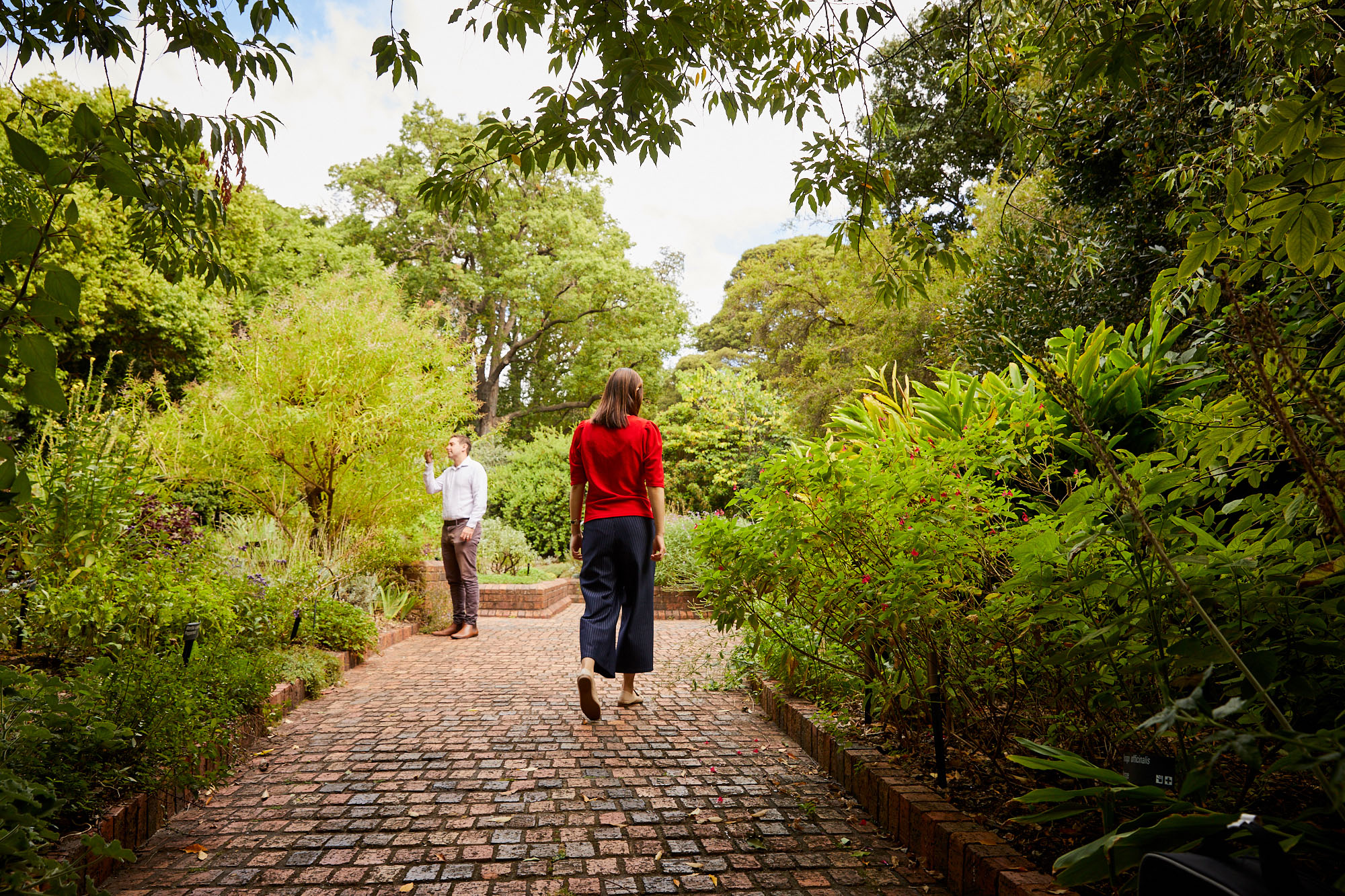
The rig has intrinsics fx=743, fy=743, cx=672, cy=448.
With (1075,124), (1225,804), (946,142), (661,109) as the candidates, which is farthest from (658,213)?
(1225,804)

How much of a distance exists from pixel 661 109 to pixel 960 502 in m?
1.96

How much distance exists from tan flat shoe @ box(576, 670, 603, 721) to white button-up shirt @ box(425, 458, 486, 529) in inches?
139

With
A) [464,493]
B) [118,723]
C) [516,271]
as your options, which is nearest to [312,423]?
[464,493]

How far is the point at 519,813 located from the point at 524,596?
7.66 metres

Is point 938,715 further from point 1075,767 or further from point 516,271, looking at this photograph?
point 516,271

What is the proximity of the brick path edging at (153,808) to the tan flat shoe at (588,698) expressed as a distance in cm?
170

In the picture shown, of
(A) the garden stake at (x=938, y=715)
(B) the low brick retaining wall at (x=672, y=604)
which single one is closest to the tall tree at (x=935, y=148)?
(B) the low brick retaining wall at (x=672, y=604)

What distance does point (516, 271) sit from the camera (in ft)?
83.5

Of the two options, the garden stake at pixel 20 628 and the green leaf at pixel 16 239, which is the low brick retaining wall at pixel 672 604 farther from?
the green leaf at pixel 16 239

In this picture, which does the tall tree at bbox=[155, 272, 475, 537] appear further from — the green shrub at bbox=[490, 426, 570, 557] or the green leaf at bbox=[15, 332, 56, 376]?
the green shrub at bbox=[490, 426, 570, 557]

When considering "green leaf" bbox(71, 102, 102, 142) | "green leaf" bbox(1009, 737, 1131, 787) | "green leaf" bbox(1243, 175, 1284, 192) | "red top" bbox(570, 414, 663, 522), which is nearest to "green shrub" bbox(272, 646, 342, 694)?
"red top" bbox(570, 414, 663, 522)

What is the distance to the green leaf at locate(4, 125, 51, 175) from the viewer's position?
51.7 inches

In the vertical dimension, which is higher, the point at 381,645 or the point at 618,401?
the point at 618,401

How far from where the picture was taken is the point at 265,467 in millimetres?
7883
